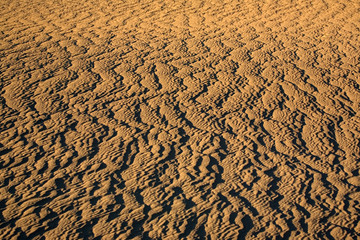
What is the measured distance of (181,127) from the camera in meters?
2.83

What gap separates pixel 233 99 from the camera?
10.3 ft

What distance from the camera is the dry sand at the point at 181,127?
6.85ft

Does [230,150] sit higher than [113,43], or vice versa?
[113,43]

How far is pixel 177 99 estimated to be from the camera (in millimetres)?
3170

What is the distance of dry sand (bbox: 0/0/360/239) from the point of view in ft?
6.85

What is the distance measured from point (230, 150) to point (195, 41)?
6.38 ft

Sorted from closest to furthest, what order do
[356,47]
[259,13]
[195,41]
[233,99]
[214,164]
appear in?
[214,164]
[233,99]
[356,47]
[195,41]
[259,13]

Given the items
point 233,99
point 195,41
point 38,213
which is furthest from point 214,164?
point 195,41

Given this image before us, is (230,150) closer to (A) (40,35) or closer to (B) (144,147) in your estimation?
(B) (144,147)

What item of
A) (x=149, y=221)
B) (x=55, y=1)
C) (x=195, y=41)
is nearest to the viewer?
(x=149, y=221)

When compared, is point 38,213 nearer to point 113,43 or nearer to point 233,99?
point 233,99

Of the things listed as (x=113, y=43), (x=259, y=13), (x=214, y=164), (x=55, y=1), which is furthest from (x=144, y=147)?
(x=55, y=1)

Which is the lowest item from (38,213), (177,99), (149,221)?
(149,221)

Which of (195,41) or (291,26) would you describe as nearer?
(195,41)
